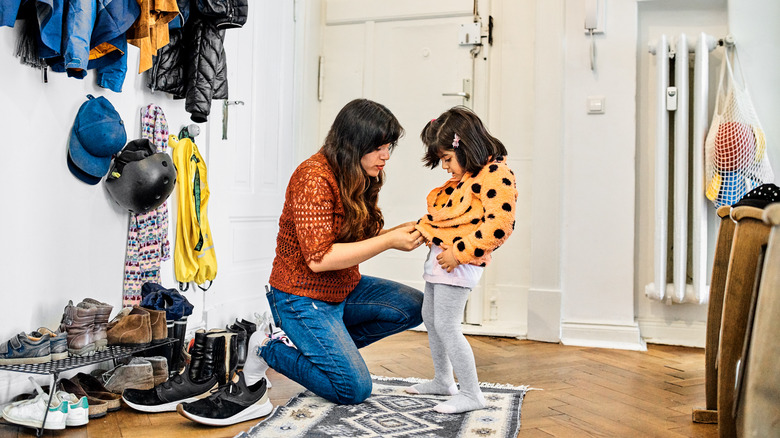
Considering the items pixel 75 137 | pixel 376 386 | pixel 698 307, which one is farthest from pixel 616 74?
pixel 75 137

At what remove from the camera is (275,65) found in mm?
3365

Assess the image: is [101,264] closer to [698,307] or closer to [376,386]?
[376,386]

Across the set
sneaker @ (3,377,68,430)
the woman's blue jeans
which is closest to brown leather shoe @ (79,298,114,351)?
sneaker @ (3,377,68,430)

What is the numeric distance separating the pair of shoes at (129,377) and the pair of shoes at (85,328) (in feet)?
0.39

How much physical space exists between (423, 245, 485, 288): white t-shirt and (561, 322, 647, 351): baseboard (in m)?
1.45

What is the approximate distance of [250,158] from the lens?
10.3 feet

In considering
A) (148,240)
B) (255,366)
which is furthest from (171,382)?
(148,240)

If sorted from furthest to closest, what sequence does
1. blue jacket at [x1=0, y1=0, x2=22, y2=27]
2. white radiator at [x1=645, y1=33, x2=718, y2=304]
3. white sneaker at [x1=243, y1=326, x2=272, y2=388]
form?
white radiator at [x1=645, y1=33, x2=718, y2=304], white sneaker at [x1=243, y1=326, x2=272, y2=388], blue jacket at [x1=0, y1=0, x2=22, y2=27]

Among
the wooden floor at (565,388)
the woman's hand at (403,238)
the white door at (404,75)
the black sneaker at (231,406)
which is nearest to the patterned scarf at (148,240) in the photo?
the wooden floor at (565,388)

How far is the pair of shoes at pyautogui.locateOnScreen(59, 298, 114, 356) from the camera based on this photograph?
1.88 meters

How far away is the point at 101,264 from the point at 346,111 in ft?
3.29

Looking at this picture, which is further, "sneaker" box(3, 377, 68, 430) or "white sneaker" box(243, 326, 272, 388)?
"white sneaker" box(243, 326, 272, 388)

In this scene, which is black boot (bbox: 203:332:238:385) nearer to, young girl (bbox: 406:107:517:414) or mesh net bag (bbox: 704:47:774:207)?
young girl (bbox: 406:107:517:414)

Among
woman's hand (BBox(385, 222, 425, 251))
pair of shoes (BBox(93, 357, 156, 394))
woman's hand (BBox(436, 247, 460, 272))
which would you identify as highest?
woman's hand (BBox(385, 222, 425, 251))
